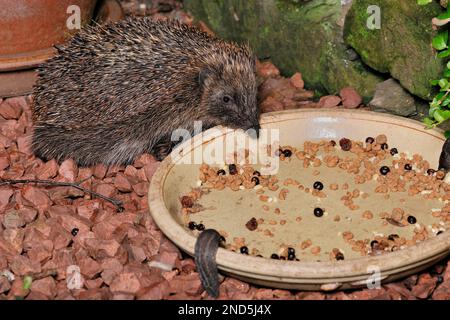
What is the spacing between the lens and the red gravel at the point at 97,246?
3.72 m

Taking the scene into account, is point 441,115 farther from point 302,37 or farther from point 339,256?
point 302,37

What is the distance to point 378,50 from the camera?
4.75 m

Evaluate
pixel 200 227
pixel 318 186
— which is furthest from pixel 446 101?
pixel 200 227

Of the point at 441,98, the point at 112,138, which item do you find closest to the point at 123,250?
the point at 112,138

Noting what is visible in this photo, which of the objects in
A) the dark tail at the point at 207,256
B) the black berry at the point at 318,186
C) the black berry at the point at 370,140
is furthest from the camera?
the black berry at the point at 370,140

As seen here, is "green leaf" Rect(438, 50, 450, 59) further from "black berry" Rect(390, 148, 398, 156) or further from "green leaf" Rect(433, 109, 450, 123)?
"black berry" Rect(390, 148, 398, 156)

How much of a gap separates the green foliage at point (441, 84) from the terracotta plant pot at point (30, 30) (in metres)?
2.63

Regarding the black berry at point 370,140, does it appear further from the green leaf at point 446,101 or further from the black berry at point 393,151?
the green leaf at point 446,101

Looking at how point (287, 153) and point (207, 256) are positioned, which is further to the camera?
point (287, 153)

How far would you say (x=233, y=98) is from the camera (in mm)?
4820

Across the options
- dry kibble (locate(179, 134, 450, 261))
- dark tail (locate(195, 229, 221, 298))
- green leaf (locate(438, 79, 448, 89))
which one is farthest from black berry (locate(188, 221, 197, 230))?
green leaf (locate(438, 79, 448, 89))

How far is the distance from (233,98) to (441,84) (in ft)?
4.46

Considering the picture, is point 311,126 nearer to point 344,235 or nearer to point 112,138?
point 344,235

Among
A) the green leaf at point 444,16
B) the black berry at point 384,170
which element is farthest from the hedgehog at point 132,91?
the green leaf at point 444,16
